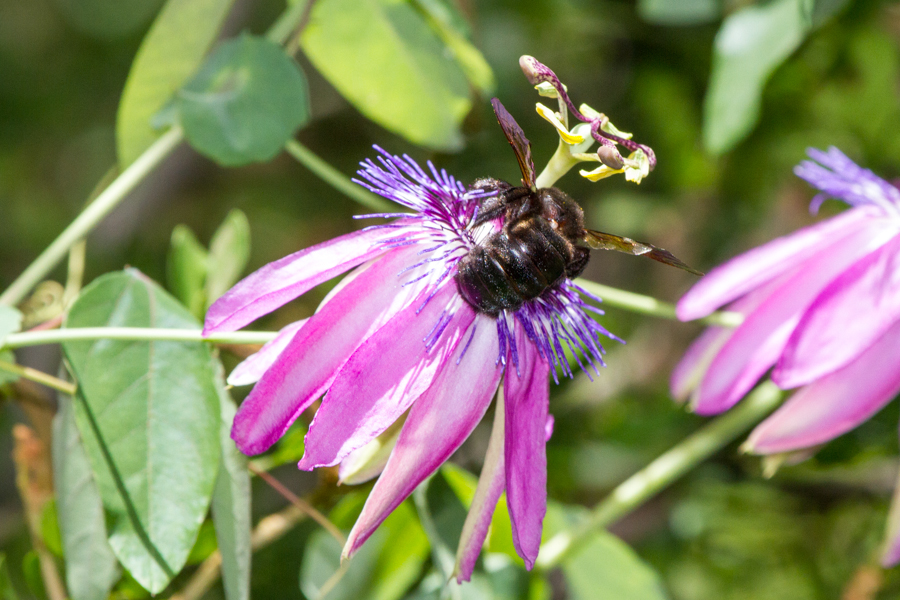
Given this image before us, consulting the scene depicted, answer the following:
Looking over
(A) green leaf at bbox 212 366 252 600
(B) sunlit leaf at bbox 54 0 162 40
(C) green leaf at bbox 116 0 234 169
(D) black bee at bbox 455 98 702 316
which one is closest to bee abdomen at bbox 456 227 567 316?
(D) black bee at bbox 455 98 702 316

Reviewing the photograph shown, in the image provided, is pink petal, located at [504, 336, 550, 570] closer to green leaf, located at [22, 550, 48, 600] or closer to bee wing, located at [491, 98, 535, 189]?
bee wing, located at [491, 98, 535, 189]

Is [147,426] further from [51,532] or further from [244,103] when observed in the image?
[244,103]

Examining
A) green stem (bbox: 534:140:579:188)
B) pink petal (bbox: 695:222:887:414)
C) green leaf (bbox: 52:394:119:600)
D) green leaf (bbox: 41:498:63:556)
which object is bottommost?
pink petal (bbox: 695:222:887:414)

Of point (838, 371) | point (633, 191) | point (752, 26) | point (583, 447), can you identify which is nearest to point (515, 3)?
point (633, 191)

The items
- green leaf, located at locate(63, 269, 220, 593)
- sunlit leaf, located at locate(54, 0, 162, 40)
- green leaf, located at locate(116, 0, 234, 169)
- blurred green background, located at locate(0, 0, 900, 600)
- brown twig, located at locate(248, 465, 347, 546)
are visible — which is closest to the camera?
green leaf, located at locate(63, 269, 220, 593)

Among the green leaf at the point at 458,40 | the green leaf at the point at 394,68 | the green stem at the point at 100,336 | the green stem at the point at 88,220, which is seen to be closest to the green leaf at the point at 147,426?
the green stem at the point at 100,336

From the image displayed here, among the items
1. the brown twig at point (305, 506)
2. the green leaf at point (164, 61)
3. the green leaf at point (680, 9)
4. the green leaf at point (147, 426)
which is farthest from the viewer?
the green leaf at point (680, 9)

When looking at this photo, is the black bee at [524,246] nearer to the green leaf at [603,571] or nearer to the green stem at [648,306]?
the green stem at [648,306]
